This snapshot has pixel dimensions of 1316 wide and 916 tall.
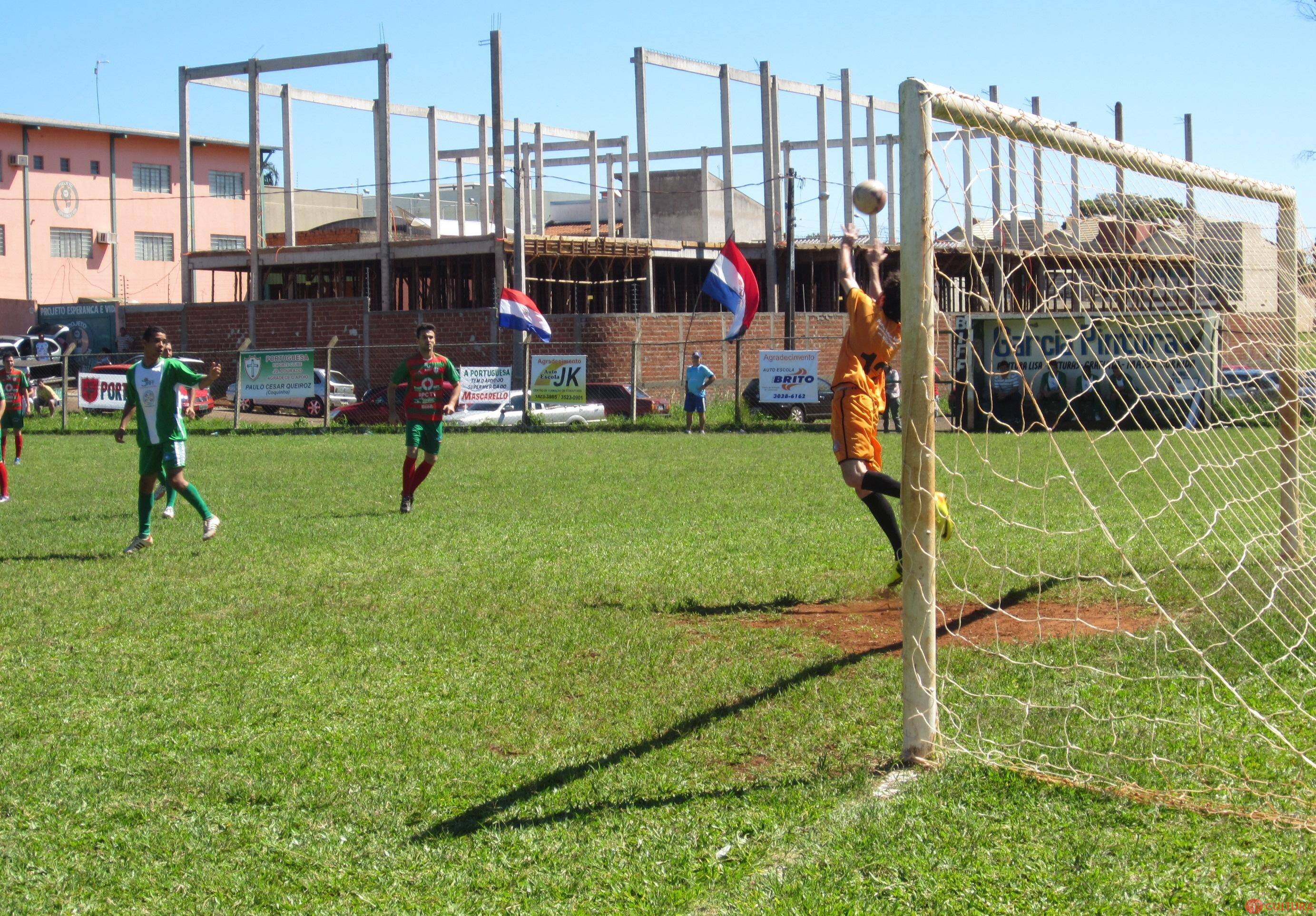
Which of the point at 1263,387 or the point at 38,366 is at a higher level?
the point at 38,366

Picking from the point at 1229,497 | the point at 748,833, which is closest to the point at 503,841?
the point at 748,833

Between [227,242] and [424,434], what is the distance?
4918cm

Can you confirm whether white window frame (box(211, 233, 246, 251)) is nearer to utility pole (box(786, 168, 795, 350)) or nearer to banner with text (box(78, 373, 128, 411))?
banner with text (box(78, 373, 128, 411))

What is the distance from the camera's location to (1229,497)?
9.32 meters

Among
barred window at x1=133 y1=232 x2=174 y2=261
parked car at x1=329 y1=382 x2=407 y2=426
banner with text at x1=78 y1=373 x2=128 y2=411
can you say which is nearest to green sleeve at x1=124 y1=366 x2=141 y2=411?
parked car at x1=329 y1=382 x2=407 y2=426

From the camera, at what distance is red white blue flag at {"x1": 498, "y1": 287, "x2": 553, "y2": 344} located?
29.6 m

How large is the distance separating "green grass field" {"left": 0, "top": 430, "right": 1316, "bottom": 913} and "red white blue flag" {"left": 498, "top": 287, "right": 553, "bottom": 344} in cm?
1982

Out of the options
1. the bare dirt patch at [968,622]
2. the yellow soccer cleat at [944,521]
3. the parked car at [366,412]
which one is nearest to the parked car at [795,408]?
the parked car at [366,412]

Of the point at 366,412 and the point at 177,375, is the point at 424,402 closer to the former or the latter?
the point at 177,375

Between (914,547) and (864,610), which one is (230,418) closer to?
(864,610)

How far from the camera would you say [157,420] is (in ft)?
31.7

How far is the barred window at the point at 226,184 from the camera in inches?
2210

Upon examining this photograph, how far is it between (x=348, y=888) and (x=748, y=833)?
124 centimetres

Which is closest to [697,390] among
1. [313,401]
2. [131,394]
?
[313,401]
